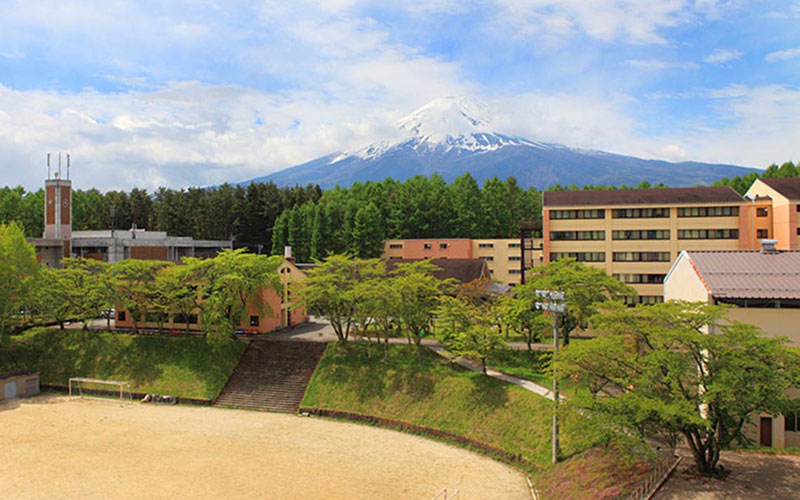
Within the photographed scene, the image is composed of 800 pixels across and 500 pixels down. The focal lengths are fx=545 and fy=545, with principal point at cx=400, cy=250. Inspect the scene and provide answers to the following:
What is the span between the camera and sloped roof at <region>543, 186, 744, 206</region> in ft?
145

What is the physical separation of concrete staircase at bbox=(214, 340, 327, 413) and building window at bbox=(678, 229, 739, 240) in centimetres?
3029

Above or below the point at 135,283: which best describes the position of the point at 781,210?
above

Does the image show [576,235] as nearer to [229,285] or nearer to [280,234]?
[229,285]

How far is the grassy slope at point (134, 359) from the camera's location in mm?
35688

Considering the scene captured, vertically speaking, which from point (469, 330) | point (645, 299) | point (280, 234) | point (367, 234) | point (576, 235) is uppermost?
point (280, 234)

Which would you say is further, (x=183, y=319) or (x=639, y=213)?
(x=639, y=213)

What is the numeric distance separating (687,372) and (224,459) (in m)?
19.5

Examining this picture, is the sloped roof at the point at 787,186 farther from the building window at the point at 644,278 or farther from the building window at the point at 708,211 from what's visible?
the building window at the point at 644,278

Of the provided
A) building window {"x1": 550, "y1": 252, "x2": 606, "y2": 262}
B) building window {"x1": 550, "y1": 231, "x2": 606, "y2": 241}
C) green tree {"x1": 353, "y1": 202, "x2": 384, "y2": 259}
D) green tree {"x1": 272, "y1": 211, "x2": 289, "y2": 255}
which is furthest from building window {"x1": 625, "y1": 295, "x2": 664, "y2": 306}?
green tree {"x1": 272, "y1": 211, "x2": 289, "y2": 255}

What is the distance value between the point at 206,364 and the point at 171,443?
413 inches

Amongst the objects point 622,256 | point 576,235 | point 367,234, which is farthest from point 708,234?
point 367,234

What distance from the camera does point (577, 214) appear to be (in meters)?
45.9

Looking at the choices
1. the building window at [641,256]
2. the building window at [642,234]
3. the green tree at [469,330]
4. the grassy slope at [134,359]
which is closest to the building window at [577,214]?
the building window at [642,234]

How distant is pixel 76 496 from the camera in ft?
67.5
